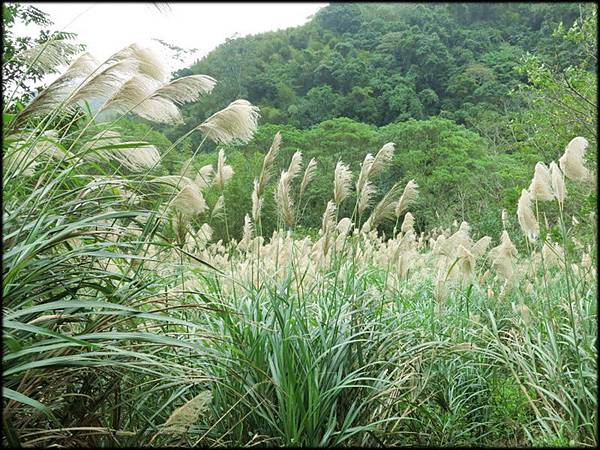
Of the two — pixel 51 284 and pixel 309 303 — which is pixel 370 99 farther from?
pixel 51 284

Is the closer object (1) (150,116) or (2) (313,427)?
(2) (313,427)

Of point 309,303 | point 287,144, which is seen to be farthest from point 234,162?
point 309,303

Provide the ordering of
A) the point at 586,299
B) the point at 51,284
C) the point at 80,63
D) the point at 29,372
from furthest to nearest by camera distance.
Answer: the point at 586,299, the point at 80,63, the point at 51,284, the point at 29,372

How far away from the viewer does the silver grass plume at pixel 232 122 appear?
2.37 meters

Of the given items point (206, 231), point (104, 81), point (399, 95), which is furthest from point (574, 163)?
point (399, 95)

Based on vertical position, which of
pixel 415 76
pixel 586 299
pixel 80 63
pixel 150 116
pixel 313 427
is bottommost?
pixel 415 76

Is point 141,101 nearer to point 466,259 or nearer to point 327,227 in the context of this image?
point 327,227

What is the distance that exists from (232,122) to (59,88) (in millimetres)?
665

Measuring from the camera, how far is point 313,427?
2.10 m

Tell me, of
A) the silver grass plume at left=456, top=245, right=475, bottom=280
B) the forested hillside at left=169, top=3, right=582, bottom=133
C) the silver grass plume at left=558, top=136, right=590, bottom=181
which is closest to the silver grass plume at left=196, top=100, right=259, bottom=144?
the silver grass plume at left=456, top=245, right=475, bottom=280

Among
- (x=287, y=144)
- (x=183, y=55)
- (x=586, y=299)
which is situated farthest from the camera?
(x=287, y=144)

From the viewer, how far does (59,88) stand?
2.16 meters

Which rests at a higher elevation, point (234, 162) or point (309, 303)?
point (309, 303)

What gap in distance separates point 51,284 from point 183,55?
38.9ft
